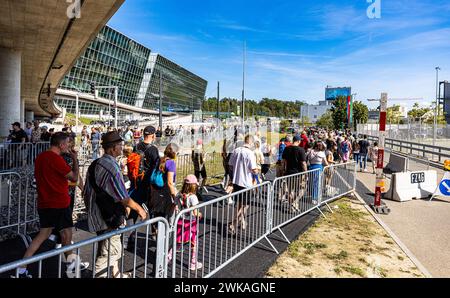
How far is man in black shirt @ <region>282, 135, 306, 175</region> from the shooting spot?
7842 mm

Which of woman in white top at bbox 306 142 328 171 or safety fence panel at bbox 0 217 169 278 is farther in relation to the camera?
woman in white top at bbox 306 142 328 171

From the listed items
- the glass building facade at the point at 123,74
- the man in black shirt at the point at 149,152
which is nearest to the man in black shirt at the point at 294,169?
the man in black shirt at the point at 149,152

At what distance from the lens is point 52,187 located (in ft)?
13.4

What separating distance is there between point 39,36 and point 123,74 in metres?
73.9

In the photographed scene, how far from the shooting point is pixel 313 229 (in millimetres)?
6863

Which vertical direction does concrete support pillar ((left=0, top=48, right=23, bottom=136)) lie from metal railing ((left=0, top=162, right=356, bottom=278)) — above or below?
above

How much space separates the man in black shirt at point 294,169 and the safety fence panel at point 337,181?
888 millimetres

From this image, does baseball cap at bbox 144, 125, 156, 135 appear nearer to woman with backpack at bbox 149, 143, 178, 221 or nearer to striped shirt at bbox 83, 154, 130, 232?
woman with backpack at bbox 149, 143, 178, 221

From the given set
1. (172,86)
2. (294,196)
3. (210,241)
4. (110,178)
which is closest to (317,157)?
(294,196)

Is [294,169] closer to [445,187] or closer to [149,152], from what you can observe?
[149,152]

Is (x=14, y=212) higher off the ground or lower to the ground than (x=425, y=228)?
higher

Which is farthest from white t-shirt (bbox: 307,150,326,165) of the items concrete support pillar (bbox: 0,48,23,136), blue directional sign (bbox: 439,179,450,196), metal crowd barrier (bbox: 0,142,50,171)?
concrete support pillar (bbox: 0,48,23,136)

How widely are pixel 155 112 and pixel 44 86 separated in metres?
72.6

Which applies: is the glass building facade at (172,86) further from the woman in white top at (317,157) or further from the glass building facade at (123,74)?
the woman in white top at (317,157)
